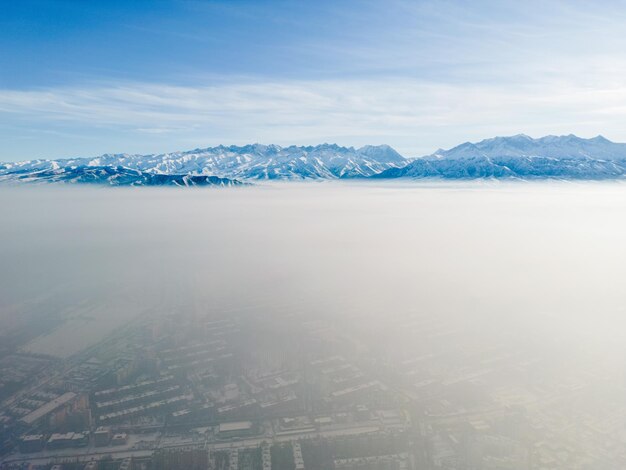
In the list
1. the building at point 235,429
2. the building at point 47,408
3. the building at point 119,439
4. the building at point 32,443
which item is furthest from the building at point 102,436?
the building at point 235,429

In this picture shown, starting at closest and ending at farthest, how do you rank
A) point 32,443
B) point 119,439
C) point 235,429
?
point 32,443 < point 119,439 < point 235,429

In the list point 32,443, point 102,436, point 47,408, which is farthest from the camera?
point 47,408

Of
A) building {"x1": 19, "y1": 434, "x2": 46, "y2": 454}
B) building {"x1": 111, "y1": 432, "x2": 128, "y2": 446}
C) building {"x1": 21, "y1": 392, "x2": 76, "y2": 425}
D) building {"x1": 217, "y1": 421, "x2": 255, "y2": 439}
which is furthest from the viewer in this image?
building {"x1": 21, "y1": 392, "x2": 76, "y2": 425}

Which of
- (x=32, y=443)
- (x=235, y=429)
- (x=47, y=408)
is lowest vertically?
(x=235, y=429)

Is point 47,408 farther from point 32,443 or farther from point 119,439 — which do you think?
point 119,439

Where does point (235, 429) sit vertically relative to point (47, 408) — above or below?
below

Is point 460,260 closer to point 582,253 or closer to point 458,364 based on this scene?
point 582,253

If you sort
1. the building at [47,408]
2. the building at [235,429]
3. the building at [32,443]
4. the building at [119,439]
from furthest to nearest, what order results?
1. the building at [47,408]
2. the building at [235,429]
3. the building at [119,439]
4. the building at [32,443]

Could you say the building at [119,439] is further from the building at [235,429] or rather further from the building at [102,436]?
the building at [235,429]

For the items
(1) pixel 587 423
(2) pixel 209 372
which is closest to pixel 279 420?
(2) pixel 209 372

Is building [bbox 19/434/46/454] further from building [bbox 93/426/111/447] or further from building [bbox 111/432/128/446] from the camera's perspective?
building [bbox 111/432/128/446]

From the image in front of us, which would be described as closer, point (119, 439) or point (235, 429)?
point (119, 439)

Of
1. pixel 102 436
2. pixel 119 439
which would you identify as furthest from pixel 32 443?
pixel 119 439

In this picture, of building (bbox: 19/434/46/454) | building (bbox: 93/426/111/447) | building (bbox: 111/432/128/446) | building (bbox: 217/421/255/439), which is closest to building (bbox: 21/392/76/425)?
building (bbox: 19/434/46/454)
